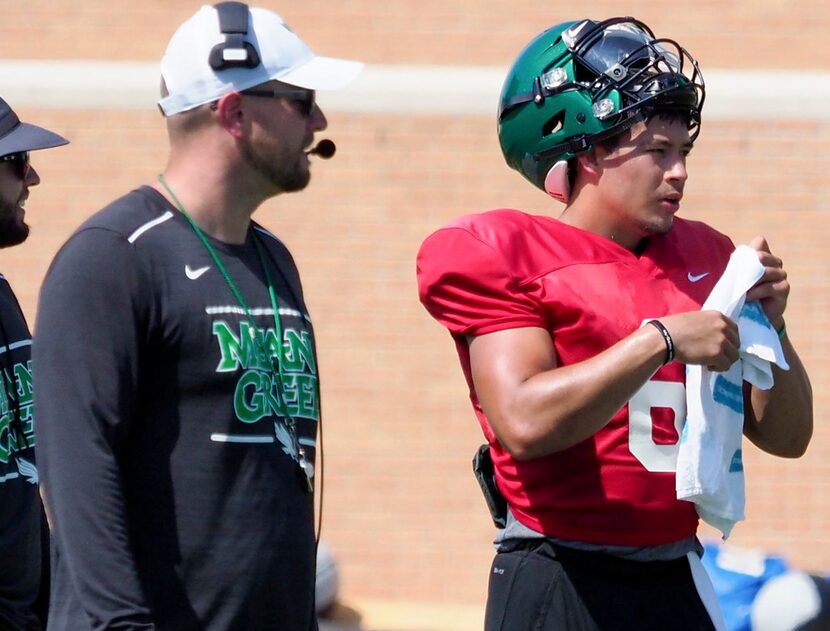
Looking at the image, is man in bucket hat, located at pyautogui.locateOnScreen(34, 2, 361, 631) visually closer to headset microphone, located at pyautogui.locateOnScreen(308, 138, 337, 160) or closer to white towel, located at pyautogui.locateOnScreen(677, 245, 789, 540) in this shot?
headset microphone, located at pyautogui.locateOnScreen(308, 138, 337, 160)

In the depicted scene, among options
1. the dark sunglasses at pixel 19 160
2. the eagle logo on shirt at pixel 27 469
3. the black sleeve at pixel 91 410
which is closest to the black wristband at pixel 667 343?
the black sleeve at pixel 91 410

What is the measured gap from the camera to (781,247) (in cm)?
787

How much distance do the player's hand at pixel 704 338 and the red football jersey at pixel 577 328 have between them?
6.2 inches

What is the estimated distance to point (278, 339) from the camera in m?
3.07

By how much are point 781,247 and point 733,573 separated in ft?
11.0

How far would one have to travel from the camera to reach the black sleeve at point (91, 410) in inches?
106

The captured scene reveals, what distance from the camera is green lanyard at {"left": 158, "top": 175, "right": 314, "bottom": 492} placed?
2996mm

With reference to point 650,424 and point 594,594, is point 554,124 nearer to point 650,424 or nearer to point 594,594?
point 650,424

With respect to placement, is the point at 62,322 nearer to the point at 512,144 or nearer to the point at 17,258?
the point at 512,144

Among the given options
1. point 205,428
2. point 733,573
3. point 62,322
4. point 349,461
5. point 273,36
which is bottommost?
point 349,461

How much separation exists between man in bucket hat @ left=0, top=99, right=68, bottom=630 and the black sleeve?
1085 mm

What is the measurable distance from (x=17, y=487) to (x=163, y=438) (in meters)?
1.29

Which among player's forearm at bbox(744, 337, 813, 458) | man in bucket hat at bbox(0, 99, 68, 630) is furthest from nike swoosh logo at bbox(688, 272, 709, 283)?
man in bucket hat at bbox(0, 99, 68, 630)

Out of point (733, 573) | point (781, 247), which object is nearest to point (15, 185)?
point (733, 573)
